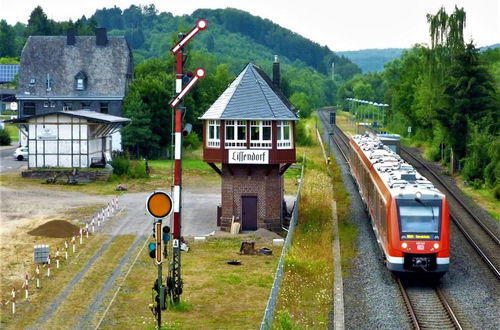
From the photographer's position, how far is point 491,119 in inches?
2111

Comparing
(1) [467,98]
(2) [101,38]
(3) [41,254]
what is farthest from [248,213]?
(2) [101,38]

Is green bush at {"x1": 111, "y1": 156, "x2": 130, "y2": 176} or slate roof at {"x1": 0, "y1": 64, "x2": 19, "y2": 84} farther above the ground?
slate roof at {"x1": 0, "y1": 64, "x2": 19, "y2": 84}

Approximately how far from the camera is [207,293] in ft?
81.3

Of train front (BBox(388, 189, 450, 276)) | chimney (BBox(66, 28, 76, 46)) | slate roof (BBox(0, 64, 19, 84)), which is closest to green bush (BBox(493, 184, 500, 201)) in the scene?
train front (BBox(388, 189, 450, 276))

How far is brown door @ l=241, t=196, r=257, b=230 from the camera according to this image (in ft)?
121

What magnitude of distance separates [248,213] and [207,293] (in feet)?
40.6

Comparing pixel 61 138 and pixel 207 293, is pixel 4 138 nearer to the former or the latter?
pixel 61 138

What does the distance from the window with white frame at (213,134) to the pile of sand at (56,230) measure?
7.12 m

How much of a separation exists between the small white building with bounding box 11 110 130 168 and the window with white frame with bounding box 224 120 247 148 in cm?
2161

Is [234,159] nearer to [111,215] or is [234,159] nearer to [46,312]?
[111,215]

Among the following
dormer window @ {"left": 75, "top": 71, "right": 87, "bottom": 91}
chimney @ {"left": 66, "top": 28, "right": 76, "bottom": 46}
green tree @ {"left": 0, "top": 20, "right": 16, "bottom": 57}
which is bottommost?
dormer window @ {"left": 75, "top": 71, "right": 87, "bottom": 91}

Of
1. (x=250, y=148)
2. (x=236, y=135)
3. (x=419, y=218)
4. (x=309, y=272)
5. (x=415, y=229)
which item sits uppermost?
(x=236, y=135)

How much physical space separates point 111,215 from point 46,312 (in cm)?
1851

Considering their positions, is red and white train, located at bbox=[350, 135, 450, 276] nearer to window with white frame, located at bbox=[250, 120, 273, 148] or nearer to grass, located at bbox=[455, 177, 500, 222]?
window with white frame, located at bbox=[250, 120, 273, 148]
